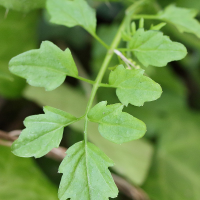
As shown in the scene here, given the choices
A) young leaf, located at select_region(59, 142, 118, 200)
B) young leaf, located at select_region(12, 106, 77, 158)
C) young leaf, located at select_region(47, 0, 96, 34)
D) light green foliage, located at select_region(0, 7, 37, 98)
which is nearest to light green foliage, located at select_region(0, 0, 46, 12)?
young leaf, located at select_region(47, 0, 96, 34)

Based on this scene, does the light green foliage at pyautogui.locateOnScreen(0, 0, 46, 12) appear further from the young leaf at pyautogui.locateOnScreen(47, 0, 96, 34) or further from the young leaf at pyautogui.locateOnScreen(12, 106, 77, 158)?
the young leaf at pyautogui.locateOnScreen(12, 106, 77, 158)

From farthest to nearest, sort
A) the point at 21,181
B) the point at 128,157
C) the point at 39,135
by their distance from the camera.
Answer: the point at 128,157 < the point at 21,181 < the point at 39,135

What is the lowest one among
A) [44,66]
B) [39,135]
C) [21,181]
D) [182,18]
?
[21,181]

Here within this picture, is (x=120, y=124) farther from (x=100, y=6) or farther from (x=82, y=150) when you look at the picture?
(x=100, y=6)

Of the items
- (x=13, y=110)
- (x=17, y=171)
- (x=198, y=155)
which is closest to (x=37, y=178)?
(x=17, y=171)

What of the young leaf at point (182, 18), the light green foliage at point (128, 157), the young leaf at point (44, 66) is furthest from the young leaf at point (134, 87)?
the light green foliage at point (128, 157)

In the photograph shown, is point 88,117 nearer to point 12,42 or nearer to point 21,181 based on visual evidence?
point 21,181

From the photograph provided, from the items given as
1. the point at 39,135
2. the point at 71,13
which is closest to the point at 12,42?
the point at 71,13
